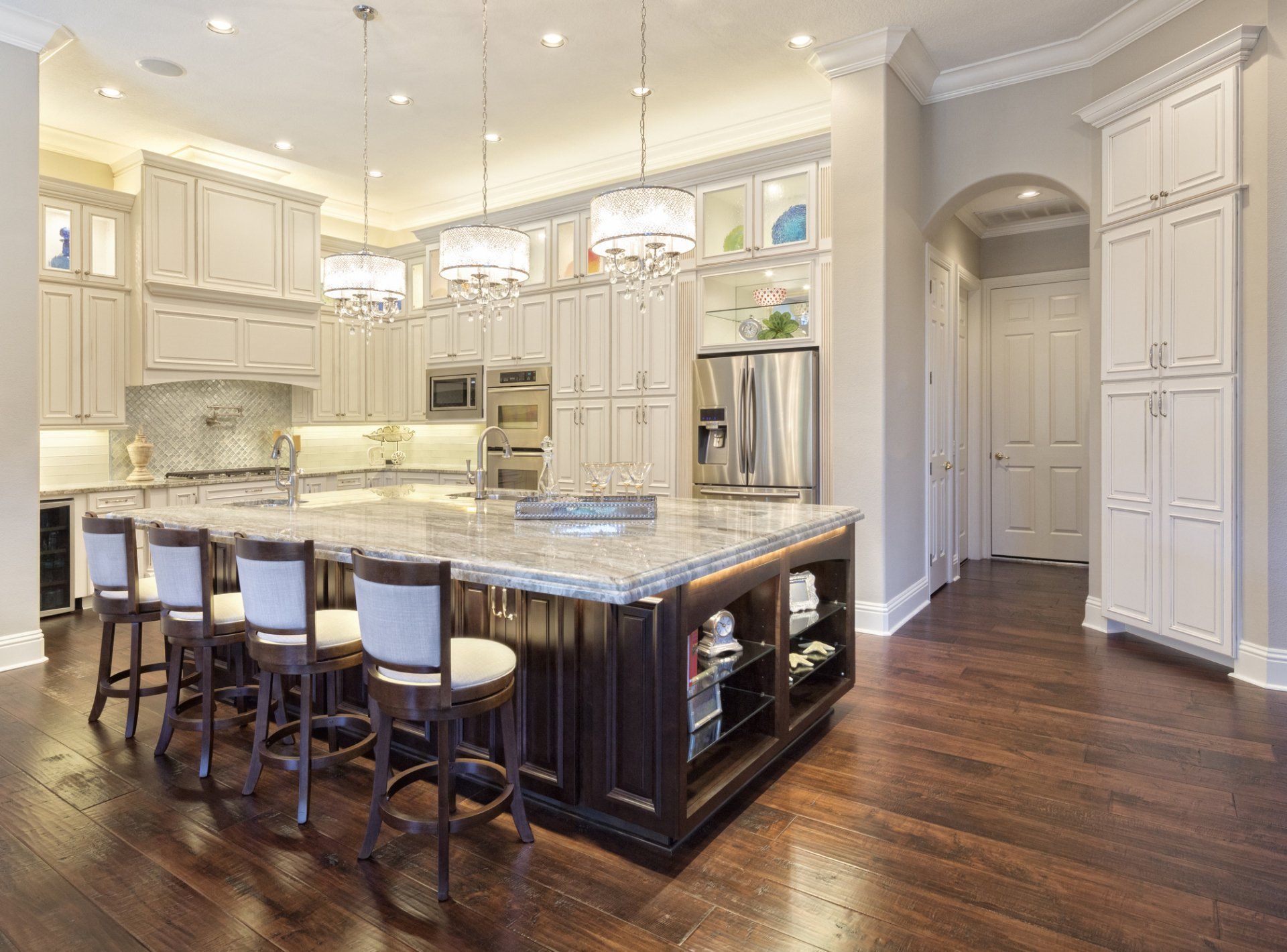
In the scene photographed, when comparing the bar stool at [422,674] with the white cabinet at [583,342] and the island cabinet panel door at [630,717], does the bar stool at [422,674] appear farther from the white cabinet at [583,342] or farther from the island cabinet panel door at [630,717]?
the white cabinet at [583,342]

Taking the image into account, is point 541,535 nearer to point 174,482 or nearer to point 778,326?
point 778,326

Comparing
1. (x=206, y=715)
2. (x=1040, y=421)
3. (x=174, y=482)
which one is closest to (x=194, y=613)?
(x=206, y=715)

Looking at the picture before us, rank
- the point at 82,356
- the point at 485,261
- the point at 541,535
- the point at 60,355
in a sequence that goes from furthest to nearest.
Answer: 1. the point at 82,356
2. the point at 60,355
3. the point at 485,261
4. the point at 541,535

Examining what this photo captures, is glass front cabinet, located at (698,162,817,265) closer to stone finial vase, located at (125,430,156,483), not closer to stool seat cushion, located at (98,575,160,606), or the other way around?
stool seat cushion, located at (98,575,160,606)

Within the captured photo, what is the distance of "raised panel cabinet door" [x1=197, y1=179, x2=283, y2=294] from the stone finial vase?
1.25m

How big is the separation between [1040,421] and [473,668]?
6.57m

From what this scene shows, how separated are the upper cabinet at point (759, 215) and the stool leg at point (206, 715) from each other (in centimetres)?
388

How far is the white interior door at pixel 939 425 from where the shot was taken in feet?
17.8

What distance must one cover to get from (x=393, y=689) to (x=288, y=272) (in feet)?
17.4

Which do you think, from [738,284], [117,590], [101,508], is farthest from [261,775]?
[738,284]

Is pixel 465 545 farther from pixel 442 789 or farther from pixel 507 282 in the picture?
pixel 507 282

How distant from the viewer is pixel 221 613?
2754 mm

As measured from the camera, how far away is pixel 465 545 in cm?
235

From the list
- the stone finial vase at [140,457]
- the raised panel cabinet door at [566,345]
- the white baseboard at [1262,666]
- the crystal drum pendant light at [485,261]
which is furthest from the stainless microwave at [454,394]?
the white baseboard at [1262,666]
